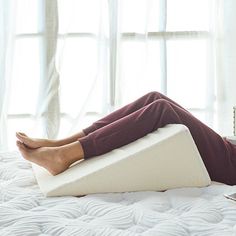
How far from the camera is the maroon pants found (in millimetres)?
1670

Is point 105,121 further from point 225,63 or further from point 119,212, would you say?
point 225,63

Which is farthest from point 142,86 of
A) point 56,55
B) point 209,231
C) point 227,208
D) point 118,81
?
point 209,231

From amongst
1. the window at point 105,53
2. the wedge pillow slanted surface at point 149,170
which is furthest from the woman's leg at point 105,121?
the window at point 105,53

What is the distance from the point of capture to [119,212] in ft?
4.24

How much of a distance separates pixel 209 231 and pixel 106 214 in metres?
0.29

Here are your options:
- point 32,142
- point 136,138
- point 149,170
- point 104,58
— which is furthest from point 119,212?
point 104,58

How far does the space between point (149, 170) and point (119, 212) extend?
30cm

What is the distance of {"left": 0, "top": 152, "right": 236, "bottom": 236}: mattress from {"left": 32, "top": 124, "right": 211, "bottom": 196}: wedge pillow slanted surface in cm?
4

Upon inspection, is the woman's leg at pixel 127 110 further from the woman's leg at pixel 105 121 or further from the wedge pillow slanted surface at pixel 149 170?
the wedge pillow slanted surface at pixel 149 170

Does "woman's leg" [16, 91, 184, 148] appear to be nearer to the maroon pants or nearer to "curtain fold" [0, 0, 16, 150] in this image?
the maroon pants

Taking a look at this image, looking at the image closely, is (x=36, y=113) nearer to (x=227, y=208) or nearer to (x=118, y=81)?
(x=118, y=81)

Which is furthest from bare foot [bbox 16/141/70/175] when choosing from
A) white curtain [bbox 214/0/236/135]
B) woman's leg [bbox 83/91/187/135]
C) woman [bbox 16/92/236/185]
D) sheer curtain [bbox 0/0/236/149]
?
white curtain [bbox 214/0/236/135]

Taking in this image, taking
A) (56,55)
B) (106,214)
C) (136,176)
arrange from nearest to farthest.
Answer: (106,214)
(136,176)
(56,55)

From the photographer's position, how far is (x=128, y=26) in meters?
2.60
